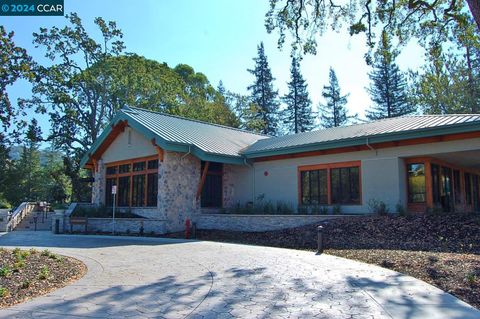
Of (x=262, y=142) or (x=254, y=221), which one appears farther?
(x=262, y=142)

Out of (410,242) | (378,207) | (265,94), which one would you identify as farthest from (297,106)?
(410,242)

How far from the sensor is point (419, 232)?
11.8m

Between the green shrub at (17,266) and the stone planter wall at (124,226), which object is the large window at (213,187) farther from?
the green shrub at (17,266)

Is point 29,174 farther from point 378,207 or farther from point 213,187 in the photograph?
point 378,207

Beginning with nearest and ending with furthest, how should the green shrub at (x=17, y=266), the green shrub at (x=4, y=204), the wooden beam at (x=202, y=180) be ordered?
the green shrub at (x=17, y=266) → the wooden beam at (x=202, y=180) → the green shrub at (x=4, y=204)

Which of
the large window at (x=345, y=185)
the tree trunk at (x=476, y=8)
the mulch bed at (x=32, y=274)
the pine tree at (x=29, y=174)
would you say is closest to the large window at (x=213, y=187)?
the large window at (x=345, y=185)

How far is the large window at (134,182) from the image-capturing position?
1964 centimetres

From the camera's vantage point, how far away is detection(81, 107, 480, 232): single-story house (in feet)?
51.8

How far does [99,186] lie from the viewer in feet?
75.8

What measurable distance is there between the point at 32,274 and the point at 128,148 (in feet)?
45.1

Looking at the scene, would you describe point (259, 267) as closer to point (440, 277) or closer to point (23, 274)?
point (440, 277)

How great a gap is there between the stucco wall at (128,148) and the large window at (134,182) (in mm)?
350

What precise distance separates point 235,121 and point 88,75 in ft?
48.3

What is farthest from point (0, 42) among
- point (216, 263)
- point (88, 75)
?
point (88, 75)
